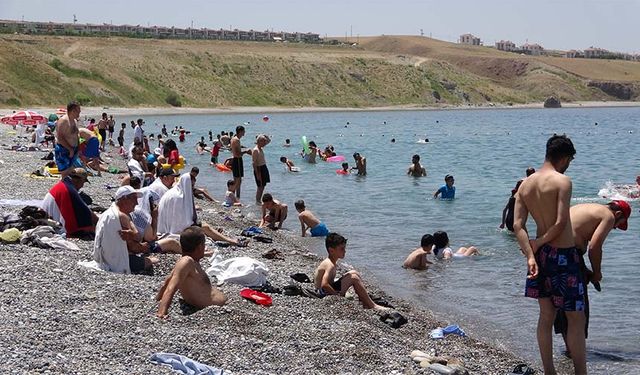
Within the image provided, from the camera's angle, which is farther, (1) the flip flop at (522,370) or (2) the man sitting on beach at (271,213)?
(2) the man sitting on beach at (271,213)

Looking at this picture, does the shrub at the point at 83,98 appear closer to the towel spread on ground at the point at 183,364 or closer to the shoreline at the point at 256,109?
the shoreline at the point at 256,109

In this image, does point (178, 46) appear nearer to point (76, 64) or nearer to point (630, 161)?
point (76, 64)

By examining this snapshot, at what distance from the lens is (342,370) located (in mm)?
7508

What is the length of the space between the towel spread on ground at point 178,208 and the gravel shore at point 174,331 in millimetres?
1769

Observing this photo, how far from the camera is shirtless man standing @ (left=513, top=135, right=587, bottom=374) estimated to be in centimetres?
732

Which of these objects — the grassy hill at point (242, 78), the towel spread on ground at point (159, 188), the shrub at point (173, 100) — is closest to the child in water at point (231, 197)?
the towel spread on ground at point (159, 188)

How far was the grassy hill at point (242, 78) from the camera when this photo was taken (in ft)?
278

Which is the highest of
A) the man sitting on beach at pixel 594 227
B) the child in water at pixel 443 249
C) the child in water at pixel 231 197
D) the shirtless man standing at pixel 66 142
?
the man sitting on beach at pixel 594 227

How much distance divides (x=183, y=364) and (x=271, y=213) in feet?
36.5

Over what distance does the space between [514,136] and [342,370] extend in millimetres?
57778

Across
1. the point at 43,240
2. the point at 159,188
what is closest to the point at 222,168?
the point at 159,188

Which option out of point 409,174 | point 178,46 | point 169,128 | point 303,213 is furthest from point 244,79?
point 303,213

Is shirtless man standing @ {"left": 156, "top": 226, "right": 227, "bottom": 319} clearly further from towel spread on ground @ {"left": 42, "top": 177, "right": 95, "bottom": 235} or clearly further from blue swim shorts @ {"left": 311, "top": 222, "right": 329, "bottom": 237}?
blue swim shorts @ {"left": 311, "top": 222, "right": 329, "bottom": 237}

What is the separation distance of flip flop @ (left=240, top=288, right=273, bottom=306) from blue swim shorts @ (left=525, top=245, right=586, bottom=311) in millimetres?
3061
